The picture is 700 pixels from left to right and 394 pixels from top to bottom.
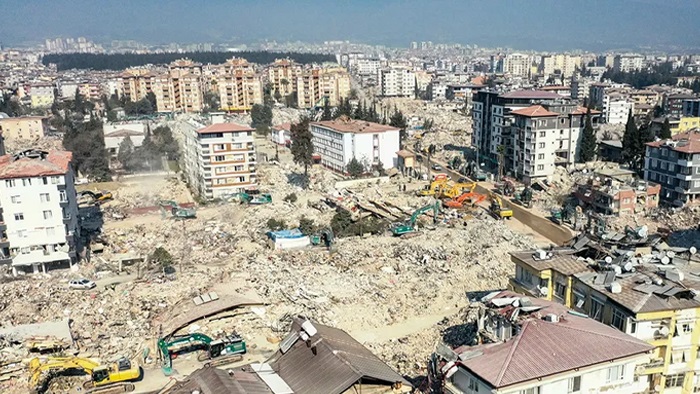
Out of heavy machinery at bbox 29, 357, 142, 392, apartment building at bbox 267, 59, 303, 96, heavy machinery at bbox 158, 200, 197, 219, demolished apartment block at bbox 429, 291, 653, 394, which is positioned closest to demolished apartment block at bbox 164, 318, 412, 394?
demolished apartment block at bbox 429, 291, 653, 394

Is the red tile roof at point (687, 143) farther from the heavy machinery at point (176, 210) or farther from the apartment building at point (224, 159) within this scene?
the heavy machinery at point (176, 210)

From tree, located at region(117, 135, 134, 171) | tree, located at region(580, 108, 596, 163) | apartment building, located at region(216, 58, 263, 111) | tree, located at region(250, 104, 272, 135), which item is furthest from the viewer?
apartment building, located at region(216, 58, 263, 111)

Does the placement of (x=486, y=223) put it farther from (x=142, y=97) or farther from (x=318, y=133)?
(x=142, y=97)

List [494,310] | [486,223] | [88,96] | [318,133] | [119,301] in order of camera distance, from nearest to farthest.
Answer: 1. [494,310]
2. [119,301]
3. [486,223]
4. [318,133]
5. [88,96]

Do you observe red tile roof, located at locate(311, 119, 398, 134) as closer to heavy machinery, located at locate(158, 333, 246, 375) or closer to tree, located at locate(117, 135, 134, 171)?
tree, located at locate(117, 135, 134, 171)

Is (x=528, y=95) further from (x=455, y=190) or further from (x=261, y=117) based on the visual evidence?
(x=261, y=117)

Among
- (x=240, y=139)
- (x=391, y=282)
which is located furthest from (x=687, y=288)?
(x=240, y=139)
